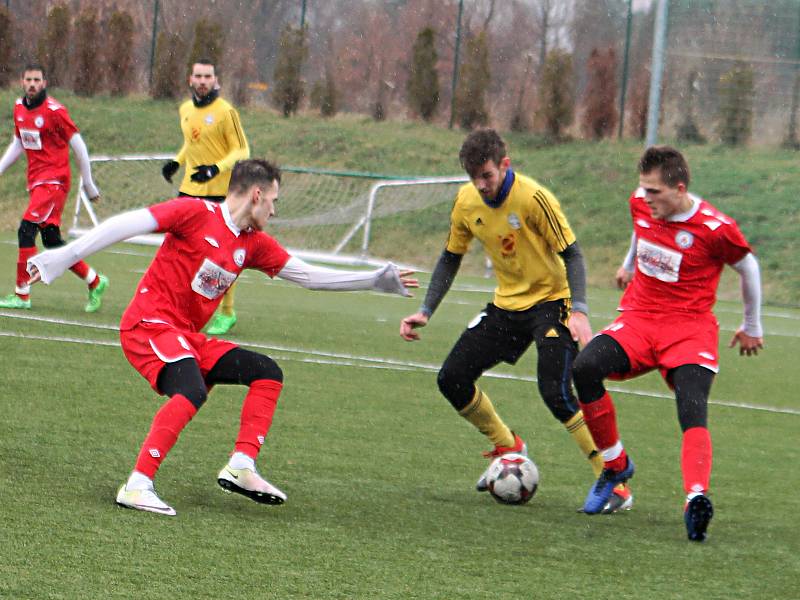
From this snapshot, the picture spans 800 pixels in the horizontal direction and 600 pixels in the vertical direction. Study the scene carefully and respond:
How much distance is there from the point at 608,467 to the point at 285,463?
1527mm

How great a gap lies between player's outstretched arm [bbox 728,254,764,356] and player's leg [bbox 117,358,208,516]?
2214 millimetres

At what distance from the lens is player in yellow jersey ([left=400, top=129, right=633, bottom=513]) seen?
605 centimetres

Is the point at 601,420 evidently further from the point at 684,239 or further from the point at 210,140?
the point at 210,140

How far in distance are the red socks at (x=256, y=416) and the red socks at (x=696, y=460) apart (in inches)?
64.2

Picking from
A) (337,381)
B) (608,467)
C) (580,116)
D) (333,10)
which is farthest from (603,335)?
(333,10)

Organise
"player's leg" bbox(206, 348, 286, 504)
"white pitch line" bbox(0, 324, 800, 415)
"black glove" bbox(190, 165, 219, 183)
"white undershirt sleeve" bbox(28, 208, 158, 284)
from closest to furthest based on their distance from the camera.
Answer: "white undershirt sleeve" bbox(28, 208, 158, 284) < "player's leg" bbox(206, 348, 286, 504) < "white pitch line" bbox(0, 324, 800, 415) < "black glove" bbox(190, 165, 219, 183)

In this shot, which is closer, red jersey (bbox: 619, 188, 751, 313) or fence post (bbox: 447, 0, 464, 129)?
red jersey (bbox: 619, 188, 751, 313)

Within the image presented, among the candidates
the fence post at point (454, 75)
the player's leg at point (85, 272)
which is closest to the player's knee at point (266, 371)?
the player's leg at point (85, 272)

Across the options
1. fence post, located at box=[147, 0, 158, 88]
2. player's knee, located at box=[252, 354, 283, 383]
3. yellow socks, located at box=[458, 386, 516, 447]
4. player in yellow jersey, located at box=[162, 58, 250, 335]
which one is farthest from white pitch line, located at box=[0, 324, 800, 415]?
fence post, located at box=[147, 0, 158, 88]

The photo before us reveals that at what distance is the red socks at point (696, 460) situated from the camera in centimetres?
529

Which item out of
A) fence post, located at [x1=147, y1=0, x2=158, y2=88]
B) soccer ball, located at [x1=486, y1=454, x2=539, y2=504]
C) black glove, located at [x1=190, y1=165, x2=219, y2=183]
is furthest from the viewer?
fence post, located at [x1=147, y1=0, x2=158, y2=88]

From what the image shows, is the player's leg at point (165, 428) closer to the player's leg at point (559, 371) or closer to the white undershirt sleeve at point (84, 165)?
the player's leg at point (559, 371)

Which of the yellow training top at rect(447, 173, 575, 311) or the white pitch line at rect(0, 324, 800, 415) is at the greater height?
the yellow training top at rect(447, 173, 575, 311)

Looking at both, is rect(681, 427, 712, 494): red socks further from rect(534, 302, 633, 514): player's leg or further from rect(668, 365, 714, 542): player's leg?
rect(534, 302, 633, 514): player's leg
